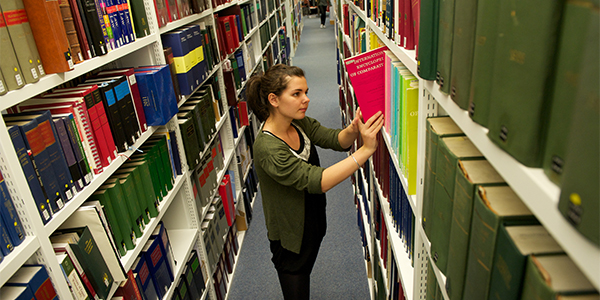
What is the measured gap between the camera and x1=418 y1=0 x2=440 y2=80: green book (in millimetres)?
751

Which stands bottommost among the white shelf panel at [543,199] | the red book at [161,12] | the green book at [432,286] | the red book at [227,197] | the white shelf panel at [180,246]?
the red book at [227,197]

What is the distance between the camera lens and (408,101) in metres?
1.04

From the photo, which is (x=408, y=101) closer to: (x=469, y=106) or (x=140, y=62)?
(x=469, y=106)

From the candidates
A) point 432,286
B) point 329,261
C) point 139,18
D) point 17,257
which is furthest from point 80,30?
point 329,261

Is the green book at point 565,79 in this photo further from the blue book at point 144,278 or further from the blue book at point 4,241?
the blue book at point 144,278

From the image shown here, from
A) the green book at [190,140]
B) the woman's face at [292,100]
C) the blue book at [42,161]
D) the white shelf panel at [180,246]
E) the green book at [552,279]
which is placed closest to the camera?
the green book at [552,279]

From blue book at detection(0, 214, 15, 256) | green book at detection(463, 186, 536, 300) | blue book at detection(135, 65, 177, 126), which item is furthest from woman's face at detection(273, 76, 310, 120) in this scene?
green book at detection(463, 186, 536, 300)

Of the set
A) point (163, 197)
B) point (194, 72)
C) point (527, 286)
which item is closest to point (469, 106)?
point (527, 286)

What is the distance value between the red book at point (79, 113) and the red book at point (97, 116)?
19mm

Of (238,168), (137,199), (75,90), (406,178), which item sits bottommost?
(238,168)

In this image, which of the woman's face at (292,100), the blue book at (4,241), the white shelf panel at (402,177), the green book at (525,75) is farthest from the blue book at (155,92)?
the green book at (525,75)

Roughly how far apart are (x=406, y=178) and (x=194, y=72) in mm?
1475

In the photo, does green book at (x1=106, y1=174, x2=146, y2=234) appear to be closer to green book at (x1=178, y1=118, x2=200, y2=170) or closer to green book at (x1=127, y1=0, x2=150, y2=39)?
green book at (x1=178, y1=118, x2=200, y2=170)

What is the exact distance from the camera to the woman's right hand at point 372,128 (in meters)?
1.41
